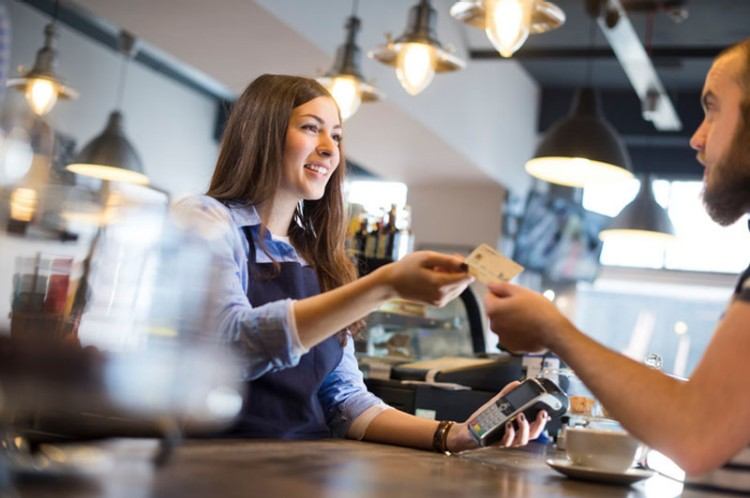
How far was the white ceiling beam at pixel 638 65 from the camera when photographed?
5.88 m

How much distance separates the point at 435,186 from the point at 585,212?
202 centimetres

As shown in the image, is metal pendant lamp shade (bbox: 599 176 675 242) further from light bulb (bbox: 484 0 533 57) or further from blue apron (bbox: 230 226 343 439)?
blue apron (bbox: 230 226 343 439)

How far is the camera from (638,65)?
668cm

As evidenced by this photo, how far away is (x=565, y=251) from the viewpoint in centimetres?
951

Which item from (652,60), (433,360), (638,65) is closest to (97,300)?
(433,360)

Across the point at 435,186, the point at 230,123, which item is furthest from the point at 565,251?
the point at 230,123

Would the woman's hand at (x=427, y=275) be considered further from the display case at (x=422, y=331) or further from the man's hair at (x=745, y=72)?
the display case at (x=422, y=331)

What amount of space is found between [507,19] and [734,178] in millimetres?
2060

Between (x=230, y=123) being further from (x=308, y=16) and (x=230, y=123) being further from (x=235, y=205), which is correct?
(x=308, y=16)

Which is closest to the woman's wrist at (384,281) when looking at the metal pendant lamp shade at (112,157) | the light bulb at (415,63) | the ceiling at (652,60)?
the light bulb at (415,63)

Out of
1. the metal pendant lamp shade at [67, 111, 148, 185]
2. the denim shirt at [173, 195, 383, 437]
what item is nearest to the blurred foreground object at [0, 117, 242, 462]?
the denim shirt at [173, 195, 383, 437]

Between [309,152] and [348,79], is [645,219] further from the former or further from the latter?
[309,152]

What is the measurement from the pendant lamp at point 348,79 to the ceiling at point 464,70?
0.22 metres

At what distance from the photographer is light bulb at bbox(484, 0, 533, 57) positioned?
3.46 meters
